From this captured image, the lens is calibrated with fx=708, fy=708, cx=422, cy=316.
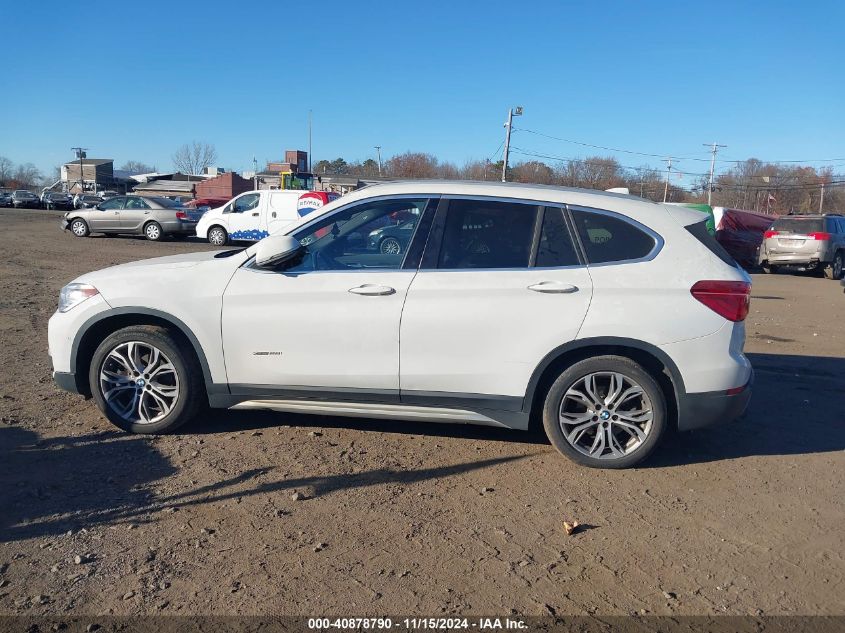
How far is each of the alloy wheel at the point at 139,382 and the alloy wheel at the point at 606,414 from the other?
270 cm

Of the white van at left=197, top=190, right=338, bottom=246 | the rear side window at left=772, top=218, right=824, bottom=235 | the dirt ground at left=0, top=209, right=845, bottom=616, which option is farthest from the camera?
the white van at left=197, top=190, right=338, bottom=246

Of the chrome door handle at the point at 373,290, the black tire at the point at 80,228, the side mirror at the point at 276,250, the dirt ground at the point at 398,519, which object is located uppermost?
the side mirror at the point at 276,250

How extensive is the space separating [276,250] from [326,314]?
1.75 feet

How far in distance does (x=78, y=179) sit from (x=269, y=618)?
107m

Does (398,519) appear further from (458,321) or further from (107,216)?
(107,216)

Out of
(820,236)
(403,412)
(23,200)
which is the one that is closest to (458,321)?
(403,412)

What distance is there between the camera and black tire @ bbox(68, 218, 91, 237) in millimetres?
25469

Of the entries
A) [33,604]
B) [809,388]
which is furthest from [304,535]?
[809,388]

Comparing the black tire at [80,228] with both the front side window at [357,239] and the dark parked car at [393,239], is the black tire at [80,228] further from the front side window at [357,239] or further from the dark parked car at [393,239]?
the dark parked car at [393,239]

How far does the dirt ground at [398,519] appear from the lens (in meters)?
3.17

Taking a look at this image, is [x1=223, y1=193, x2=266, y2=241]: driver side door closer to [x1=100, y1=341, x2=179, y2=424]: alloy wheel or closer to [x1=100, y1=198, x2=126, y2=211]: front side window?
[x1=100, y1=198, x2=126, y2=211]: front side window

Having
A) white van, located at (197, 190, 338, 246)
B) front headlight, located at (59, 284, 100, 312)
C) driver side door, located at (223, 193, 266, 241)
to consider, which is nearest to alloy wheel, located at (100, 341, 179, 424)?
front headlight, located at (59, 284, 100, 312)

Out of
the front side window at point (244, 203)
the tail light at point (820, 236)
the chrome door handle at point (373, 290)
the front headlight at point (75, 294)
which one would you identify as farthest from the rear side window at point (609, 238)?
the front side window at point (244, 203)

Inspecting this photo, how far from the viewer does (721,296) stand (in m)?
4.42
